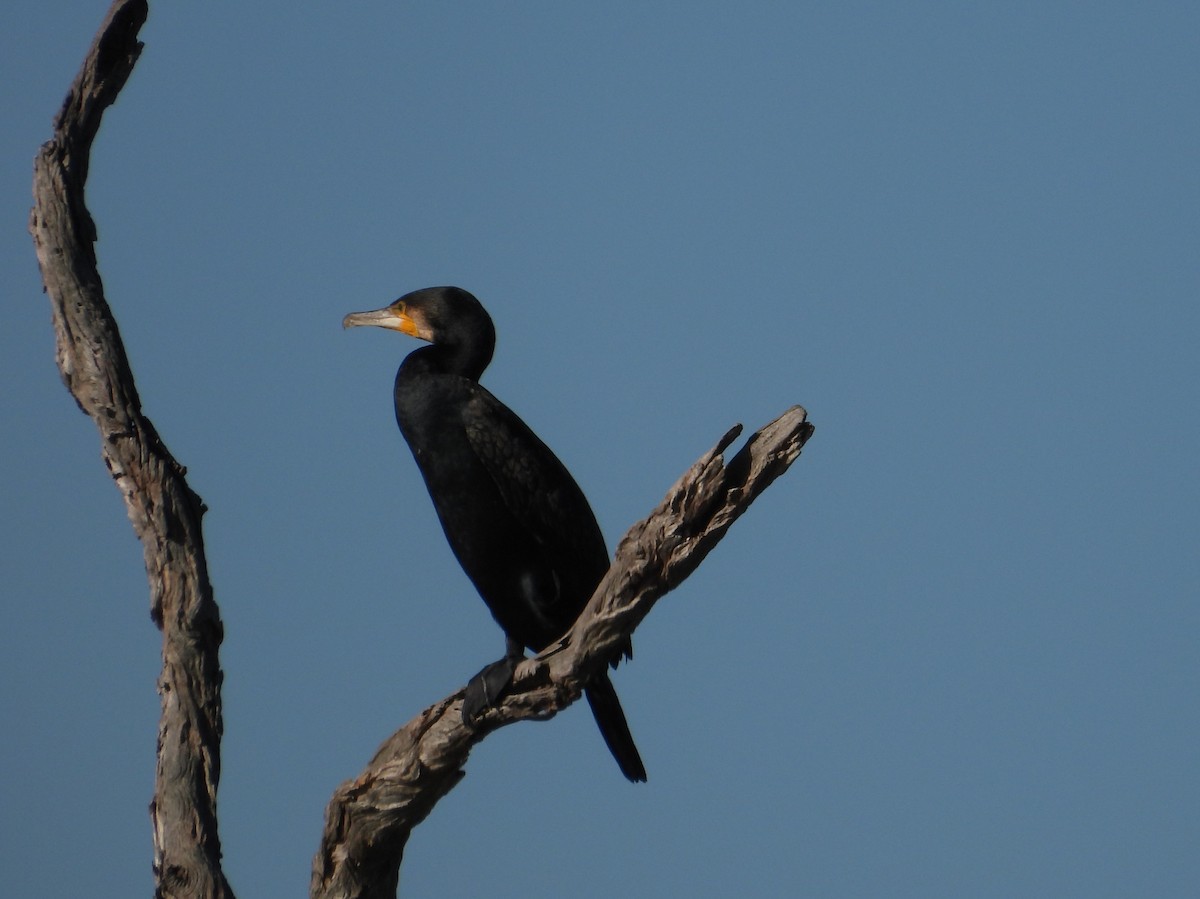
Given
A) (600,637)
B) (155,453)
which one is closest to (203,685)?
(155,453)

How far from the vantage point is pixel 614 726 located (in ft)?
16.7

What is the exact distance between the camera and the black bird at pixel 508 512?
5.18m

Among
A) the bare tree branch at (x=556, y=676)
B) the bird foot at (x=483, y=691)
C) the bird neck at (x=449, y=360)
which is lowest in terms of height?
the bare tree branch at (x=556, y=676)

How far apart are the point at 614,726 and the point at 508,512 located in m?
0.75

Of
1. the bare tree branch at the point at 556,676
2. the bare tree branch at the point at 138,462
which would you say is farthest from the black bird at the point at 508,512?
the bare tree branch at the point at 138,462

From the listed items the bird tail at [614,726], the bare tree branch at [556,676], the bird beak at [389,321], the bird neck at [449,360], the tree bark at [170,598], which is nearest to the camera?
the bare tree branch at [556,676]

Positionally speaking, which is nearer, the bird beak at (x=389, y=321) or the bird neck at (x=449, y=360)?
→ the bird neck at (x=449, y=360)

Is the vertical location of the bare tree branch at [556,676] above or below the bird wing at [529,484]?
below

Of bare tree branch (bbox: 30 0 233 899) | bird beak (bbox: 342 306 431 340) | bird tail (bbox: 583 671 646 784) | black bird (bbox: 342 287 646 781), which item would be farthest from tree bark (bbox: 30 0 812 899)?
bird beak (bbox: 342 306 431 340)

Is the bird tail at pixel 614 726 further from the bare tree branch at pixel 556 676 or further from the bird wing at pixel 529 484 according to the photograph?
the bare tree branch at pixel 556 676

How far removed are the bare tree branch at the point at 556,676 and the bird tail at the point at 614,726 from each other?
54 centimetres

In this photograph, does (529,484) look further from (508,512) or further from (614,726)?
(614,726)

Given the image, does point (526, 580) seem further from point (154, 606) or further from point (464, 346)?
point (154, 606)

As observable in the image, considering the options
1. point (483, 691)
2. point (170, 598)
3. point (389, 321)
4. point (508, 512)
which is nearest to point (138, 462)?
point (170, 598)
